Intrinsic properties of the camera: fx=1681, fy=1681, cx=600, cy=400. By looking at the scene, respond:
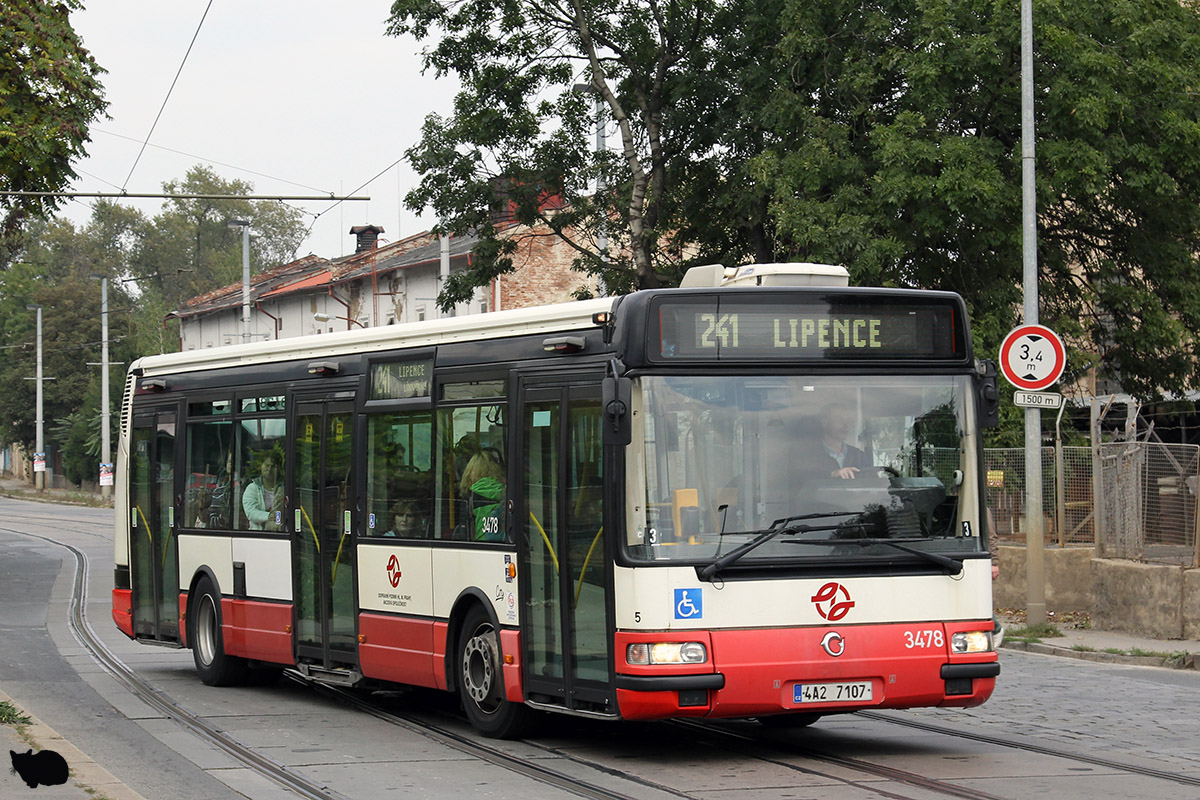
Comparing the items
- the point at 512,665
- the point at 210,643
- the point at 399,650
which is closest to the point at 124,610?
Answer: the point at 210,643

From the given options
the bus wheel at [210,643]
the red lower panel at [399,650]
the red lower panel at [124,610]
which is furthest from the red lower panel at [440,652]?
the red lower panel at [124,610]

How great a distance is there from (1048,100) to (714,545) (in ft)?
63.0

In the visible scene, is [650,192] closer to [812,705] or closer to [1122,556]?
[1122,556]

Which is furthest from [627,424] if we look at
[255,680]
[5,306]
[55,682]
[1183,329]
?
[5,306]

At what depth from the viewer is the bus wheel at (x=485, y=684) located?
34.0ft

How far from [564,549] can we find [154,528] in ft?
23.3

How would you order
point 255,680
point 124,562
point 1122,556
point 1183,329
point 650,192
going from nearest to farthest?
point 255,680, point 124,562, point 1122,556, point 1183,329, point 650,192

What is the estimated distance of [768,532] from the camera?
9.09m

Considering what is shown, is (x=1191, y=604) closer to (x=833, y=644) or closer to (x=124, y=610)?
(x=833, y=644)

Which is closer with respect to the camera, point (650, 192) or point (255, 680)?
point (255, 680)

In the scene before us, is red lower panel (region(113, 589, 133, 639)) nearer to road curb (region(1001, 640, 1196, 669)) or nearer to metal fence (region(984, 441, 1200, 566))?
metal fence (region(984, 441, 1200, 566))

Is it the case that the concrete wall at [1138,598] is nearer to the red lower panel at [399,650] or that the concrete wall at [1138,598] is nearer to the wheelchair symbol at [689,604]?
the red lower panel at [399,650]

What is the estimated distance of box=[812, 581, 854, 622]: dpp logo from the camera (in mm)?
9133

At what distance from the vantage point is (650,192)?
32.1 metres
